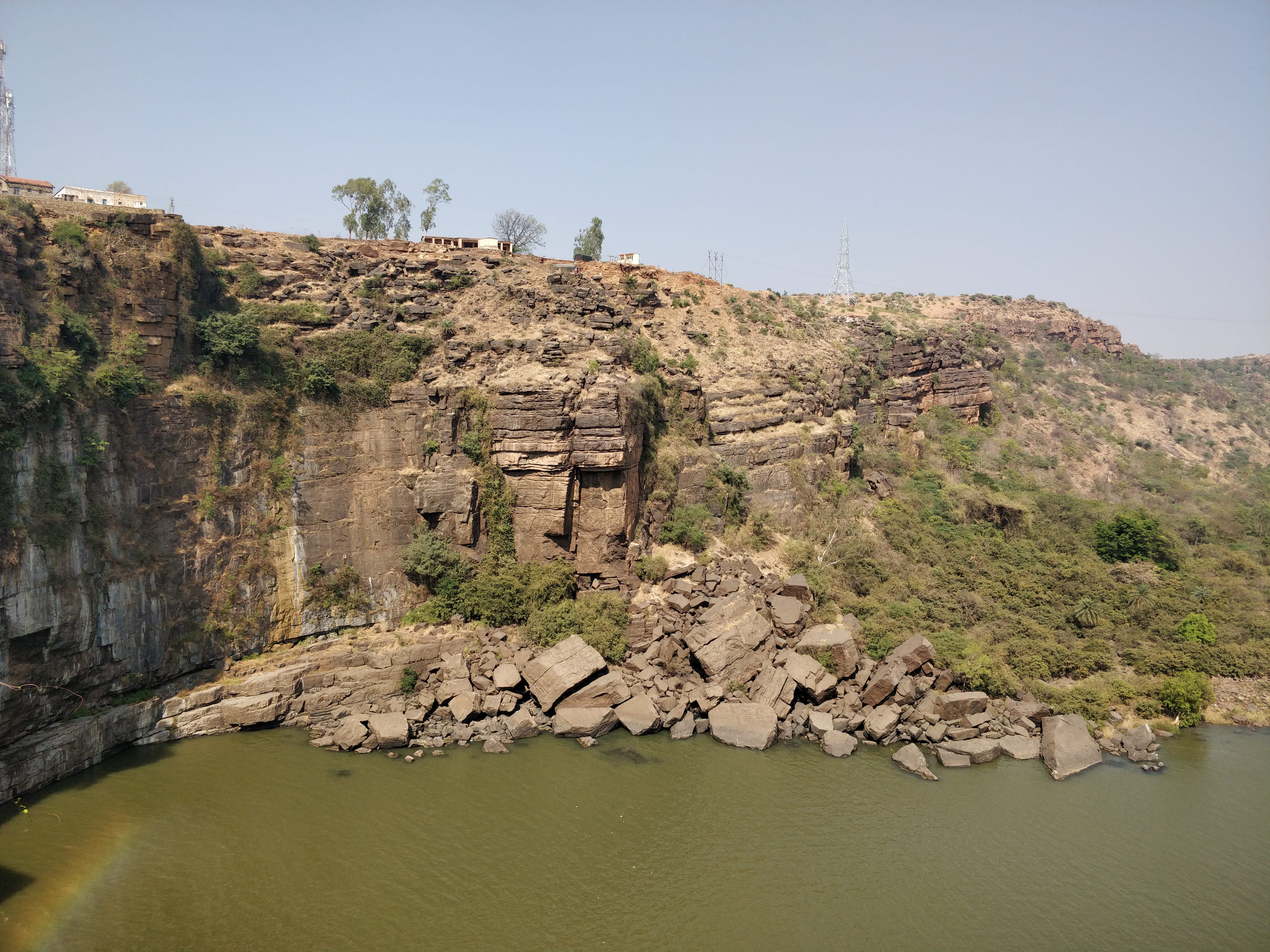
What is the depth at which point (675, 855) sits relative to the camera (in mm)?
14898

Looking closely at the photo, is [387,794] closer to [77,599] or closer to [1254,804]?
[77,599]

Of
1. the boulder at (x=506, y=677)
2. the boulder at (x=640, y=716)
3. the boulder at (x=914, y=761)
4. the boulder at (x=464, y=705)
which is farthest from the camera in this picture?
the boulder at (x=506, y=677)

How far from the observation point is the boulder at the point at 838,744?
18703 millimetres

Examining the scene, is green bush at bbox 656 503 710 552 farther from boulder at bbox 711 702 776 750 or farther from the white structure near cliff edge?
the white structure near cliff edge

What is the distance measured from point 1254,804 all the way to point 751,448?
55.6 ft

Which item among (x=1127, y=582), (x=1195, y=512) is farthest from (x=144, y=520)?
(x=1195, y=512)

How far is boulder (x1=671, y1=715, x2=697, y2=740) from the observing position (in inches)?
753

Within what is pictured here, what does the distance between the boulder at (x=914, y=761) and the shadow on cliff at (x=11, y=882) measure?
17.7 meters

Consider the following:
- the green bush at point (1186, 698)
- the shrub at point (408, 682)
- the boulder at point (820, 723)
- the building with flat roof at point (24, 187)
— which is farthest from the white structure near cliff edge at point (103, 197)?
the green bush at point (1186, 698)

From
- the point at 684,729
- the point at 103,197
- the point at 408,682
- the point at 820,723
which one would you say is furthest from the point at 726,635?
the point at 103,197

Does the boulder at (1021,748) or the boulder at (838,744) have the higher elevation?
the boulder at (1021,748)

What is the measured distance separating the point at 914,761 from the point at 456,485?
14.3 meters

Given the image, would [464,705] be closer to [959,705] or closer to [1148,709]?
[959,705]

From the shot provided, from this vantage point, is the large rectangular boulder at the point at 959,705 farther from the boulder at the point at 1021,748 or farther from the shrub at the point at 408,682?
the shrub at the point at 408,682
